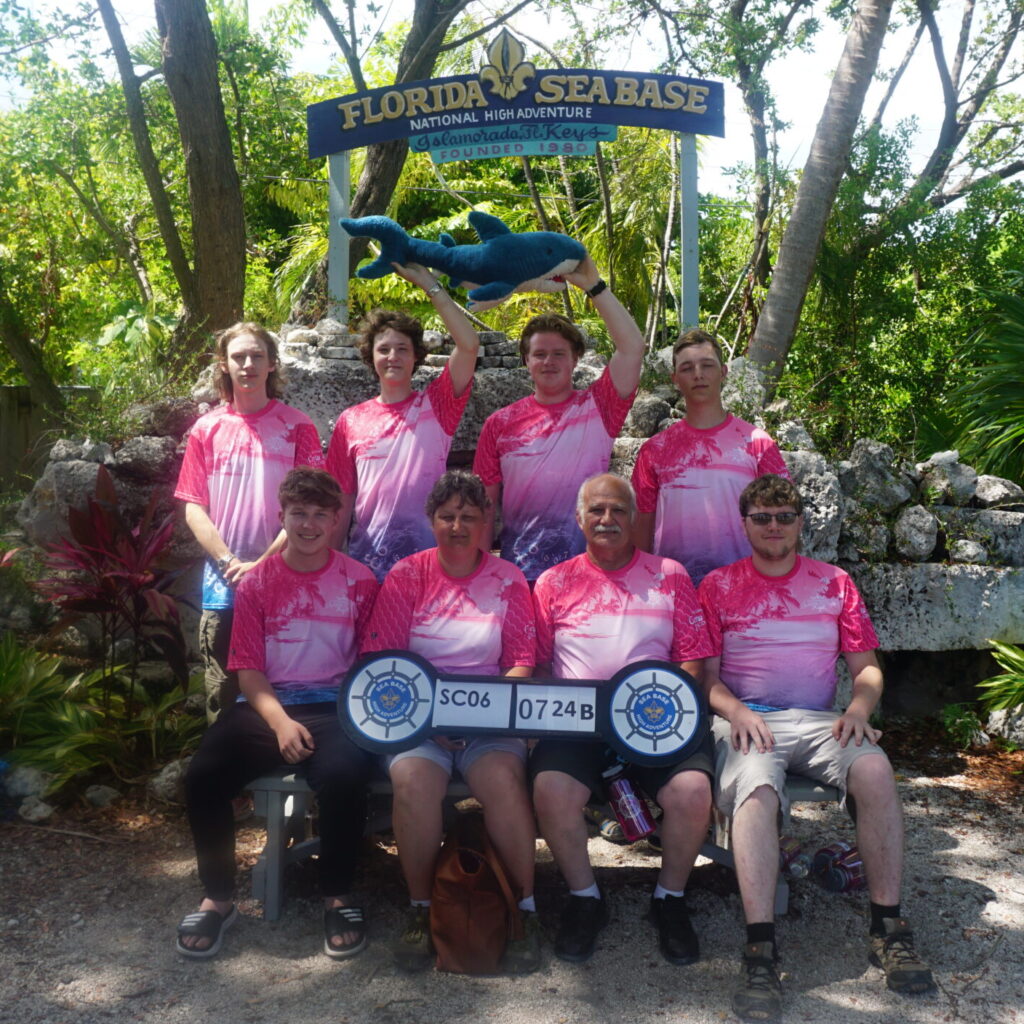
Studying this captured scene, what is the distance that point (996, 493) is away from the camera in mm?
5602

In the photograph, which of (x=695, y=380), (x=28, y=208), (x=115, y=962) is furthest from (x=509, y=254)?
(x=28, y=208)

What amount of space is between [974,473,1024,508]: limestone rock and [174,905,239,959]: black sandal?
177 inches

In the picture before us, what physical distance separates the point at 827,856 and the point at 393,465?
2.15 metres

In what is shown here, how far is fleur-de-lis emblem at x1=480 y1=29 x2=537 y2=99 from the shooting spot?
18.8 ft

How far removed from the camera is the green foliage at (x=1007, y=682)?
513cm

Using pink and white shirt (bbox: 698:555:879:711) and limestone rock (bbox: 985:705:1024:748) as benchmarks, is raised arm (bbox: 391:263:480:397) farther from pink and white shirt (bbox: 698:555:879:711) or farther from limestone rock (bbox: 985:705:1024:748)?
limestone rock (bbox: 985:705:1024:748)

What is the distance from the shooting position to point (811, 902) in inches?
139

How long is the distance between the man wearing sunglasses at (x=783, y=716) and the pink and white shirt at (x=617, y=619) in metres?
0.12

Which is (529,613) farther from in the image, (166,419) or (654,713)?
(166,419)

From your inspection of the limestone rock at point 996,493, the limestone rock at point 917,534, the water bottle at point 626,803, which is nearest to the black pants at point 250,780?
Answer: the water bottle at point 626,803

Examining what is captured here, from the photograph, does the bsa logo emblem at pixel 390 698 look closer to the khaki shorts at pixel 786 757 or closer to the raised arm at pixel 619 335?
the khaki shorts at pixel 786 757

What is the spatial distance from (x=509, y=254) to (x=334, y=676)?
161cm

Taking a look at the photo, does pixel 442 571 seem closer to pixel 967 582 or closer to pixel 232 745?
pixel 232 745

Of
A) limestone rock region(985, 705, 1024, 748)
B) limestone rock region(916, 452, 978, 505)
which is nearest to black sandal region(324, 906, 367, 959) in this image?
limestone rock region(985, 705, 1024, 748)
